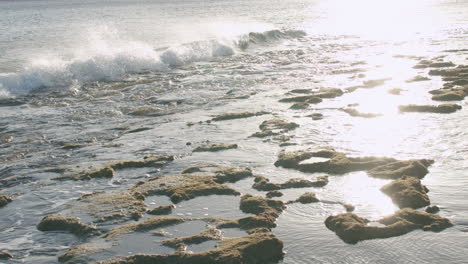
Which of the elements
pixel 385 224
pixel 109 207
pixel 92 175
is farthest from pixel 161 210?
pixel 385 224

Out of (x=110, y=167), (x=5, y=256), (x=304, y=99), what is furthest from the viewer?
(x=304, y=99)

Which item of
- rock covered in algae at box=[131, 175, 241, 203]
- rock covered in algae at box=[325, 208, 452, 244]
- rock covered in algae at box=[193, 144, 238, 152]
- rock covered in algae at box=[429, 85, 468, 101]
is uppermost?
rock covered in algae at box=[429, 85, 468, 101]

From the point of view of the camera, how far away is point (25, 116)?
17.3m

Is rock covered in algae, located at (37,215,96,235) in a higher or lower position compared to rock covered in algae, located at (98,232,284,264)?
lower

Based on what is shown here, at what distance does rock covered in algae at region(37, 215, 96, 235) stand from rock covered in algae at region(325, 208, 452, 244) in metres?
3.86

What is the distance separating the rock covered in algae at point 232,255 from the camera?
7266mm

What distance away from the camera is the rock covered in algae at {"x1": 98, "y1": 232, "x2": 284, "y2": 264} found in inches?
286

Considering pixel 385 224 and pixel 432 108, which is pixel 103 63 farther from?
pixel 385 224

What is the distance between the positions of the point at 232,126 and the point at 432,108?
5814 millimetres

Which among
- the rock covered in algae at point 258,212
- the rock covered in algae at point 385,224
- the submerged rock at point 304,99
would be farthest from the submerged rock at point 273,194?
the submerged rock at point 304,99

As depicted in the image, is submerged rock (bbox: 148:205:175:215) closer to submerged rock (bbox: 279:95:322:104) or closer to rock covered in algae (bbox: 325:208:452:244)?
rock covered in algae (bbox: 325:208:452:244)

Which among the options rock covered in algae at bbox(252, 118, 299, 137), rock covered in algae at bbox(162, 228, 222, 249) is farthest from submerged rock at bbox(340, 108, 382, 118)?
rock covered in algae at bbox(162, 228, 222, 249)

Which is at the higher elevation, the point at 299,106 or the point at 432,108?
the point at 432,108

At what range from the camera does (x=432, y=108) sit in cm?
1522
